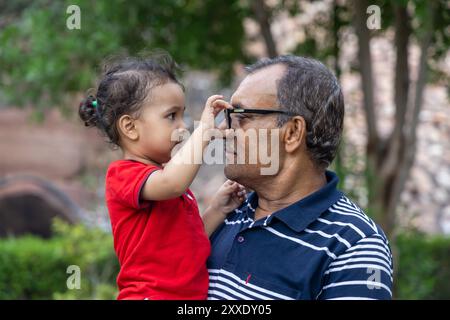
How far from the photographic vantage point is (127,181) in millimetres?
2730

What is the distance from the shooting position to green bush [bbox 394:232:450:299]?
7.25 meters

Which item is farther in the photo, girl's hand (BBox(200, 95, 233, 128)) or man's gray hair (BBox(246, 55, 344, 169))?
man's gray hair (BBox(246, 55, 344, 169))

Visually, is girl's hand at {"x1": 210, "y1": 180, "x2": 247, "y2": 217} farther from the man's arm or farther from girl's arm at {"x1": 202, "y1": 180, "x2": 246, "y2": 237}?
the man's arm

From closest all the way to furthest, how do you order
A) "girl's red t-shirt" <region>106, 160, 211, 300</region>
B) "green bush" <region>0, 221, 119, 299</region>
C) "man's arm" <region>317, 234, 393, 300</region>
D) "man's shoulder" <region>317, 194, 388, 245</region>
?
"man's arm" <region>317, 234, 393, 300</region>
"man's shoulder" <region>317, 194, 388, 245</region>
"girl's red t-shirt" <region>106, 160, 211, 300</region>
"green bush" <region>0, 221, 119, 299</region>

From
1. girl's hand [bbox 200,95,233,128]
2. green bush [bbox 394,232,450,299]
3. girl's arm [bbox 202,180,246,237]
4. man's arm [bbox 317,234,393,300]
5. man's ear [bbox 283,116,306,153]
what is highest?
girl's hand [bbox 200,95,233,128]

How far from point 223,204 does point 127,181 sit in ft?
1.84

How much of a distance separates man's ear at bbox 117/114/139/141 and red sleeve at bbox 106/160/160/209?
0.36 ft

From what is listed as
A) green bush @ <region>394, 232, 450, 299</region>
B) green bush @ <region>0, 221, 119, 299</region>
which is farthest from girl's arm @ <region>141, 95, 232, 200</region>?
green bush @ <region>394, 232, 450, 299</region>

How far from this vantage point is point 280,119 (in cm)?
290

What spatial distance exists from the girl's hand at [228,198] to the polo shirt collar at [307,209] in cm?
35

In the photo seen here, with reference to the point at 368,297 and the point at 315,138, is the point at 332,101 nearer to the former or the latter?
the point at 315,138

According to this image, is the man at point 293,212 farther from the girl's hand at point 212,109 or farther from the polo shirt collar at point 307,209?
the girl's hand at point 212,109

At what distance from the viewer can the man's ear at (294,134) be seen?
2883 millimetres
